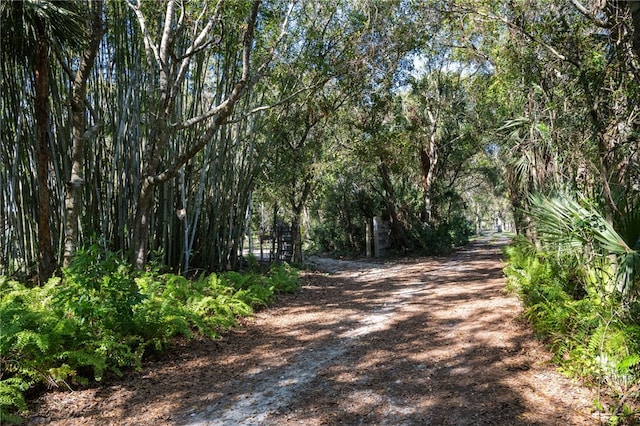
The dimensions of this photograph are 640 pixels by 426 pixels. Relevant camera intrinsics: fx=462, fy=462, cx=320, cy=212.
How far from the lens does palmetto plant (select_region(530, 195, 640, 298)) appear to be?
11.3ft

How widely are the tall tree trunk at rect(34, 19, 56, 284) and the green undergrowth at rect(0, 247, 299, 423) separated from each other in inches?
21.9

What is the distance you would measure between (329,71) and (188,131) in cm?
246

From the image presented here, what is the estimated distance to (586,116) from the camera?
6.10m

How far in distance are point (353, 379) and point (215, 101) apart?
228 inches

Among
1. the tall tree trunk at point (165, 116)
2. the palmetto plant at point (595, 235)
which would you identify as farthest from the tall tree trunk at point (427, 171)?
the palmetto plant at point (595, 235)

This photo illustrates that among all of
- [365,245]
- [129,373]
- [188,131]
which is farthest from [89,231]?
[365,245]

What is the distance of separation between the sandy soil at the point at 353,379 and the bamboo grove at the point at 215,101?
137 centimetres

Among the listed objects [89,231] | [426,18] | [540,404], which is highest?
[426,18]

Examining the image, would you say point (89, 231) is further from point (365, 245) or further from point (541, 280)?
point (365, 245)

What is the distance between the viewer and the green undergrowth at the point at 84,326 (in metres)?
3.15

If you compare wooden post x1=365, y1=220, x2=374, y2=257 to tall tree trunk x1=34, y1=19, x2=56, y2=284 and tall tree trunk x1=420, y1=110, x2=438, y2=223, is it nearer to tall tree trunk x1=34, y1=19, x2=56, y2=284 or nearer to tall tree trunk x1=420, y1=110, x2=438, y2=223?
tall tree trunk x1=420, y1=110, x2=438, y2=223

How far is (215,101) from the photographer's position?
7910mm

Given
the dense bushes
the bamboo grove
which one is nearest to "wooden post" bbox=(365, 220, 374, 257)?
the dense bushes

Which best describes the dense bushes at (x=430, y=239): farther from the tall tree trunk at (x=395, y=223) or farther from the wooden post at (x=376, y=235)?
the wooden post at (x=376, y=235)
